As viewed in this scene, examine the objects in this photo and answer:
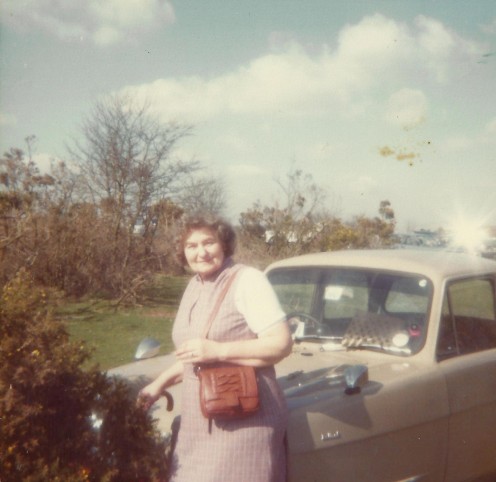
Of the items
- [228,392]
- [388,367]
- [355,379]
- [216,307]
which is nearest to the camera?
[228,392]

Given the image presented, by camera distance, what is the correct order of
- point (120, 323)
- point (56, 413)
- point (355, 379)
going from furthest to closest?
point (120, 323)
point (355, 379)
point (56, 413)

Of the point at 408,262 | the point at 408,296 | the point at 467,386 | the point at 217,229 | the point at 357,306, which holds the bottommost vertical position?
the point at 467,386

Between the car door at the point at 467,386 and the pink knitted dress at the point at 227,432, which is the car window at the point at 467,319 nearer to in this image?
the car door at the point at 467,386

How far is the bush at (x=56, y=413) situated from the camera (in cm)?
204

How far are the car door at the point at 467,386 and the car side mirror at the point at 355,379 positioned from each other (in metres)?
0.81

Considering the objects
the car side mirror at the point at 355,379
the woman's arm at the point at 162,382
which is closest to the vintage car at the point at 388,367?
the car side mirror at the point at 355,379

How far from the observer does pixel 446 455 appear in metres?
3.44

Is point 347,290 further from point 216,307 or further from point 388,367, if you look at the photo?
point 216,307

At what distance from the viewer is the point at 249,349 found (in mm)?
2348

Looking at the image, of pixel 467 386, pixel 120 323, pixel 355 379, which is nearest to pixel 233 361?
pixel 355 379

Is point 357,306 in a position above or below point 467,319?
above

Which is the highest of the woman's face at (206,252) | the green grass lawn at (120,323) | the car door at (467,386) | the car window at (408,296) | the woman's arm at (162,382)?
the woman's face at (206,252)

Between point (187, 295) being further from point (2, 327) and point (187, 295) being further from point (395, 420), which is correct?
point (395, 420)

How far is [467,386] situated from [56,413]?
2.56 meters
